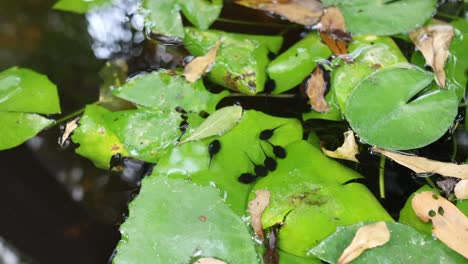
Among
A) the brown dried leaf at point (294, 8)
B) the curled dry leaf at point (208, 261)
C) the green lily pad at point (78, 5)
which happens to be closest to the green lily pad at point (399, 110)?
the brown dried leaf at point (294, 8)

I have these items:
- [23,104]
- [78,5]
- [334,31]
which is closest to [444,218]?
[334,31]

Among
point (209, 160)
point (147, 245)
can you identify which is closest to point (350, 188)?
point (209, 160)

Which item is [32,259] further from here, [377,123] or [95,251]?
[377,123]

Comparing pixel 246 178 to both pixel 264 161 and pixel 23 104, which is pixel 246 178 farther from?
pixel 23 104

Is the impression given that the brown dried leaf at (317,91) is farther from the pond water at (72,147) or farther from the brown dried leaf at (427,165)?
the brown dried leaf at (427,165)

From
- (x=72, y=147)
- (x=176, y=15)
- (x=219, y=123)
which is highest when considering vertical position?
(x=176, y=15)

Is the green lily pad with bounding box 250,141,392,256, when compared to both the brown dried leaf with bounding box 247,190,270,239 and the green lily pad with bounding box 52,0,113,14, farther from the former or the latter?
the green lily pad with bounding box 52,0,113,14
